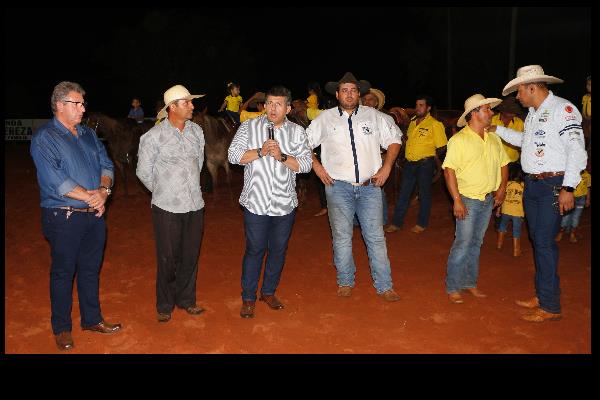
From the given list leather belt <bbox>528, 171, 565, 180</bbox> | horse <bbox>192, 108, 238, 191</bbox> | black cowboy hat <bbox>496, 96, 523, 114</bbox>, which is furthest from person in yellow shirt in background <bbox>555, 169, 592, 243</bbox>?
horse <bbox>192, 108, 238, 191</bbox>

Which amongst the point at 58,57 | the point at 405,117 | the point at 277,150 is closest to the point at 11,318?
the point at 277,150

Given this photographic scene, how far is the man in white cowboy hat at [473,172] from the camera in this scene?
214 inches

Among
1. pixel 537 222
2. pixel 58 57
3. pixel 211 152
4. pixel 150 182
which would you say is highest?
pixel 58 57

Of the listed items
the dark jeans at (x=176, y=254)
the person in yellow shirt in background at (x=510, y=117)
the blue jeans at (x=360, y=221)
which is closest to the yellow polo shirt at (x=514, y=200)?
the person in yellow shirt in background at (x=510, y=117)

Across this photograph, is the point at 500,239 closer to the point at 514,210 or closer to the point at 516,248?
the point at 516,248

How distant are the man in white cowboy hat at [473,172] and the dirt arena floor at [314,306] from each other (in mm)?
781

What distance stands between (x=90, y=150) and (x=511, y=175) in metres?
7.05

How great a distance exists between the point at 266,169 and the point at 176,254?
1183 mm

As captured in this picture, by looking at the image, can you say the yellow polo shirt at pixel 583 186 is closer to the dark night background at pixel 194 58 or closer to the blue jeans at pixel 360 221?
the blue jeans at pixel 360 221

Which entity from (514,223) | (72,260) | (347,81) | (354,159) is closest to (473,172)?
(354,159)

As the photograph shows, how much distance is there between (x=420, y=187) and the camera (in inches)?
340

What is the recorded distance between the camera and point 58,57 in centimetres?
4150

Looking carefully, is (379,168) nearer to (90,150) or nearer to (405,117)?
(90,150)

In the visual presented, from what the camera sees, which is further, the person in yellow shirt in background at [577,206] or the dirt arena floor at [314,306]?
the person in yellow shirt in background at [577,206]
